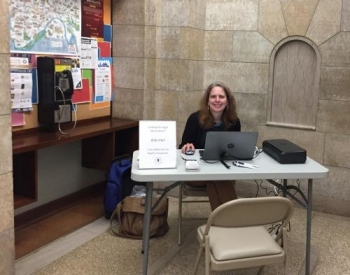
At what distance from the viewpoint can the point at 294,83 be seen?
13.0 ft

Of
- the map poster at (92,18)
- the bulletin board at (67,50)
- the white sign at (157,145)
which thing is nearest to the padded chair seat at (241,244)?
the white sign at (157,145)

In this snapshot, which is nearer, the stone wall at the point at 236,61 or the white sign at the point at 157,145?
the white sign at the point at 157,145

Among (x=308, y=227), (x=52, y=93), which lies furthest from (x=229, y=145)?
(x=52, y=93)

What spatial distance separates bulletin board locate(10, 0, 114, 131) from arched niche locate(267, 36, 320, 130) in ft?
5.39

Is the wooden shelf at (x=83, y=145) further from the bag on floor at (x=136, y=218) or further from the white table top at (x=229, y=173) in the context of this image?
the white table top at (x=229, y=173)

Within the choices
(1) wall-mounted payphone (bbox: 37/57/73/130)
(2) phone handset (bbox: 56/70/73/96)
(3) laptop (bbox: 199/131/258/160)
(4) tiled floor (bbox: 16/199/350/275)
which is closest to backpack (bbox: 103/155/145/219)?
(4) tiled floor (bbox: 16/199/350/275)

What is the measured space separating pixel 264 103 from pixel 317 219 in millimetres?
1198

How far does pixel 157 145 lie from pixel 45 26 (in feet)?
5.30

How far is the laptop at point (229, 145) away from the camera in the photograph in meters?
2.63

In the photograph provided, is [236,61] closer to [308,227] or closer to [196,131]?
[196,131]

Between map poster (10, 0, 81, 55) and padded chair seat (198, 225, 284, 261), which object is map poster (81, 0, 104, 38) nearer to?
map poster (10, 0, 81, 55)

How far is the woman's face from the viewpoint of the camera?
3.20 meters

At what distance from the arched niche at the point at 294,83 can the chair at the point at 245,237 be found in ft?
6.28

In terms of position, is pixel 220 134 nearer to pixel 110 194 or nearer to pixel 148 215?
pixel 148 215
